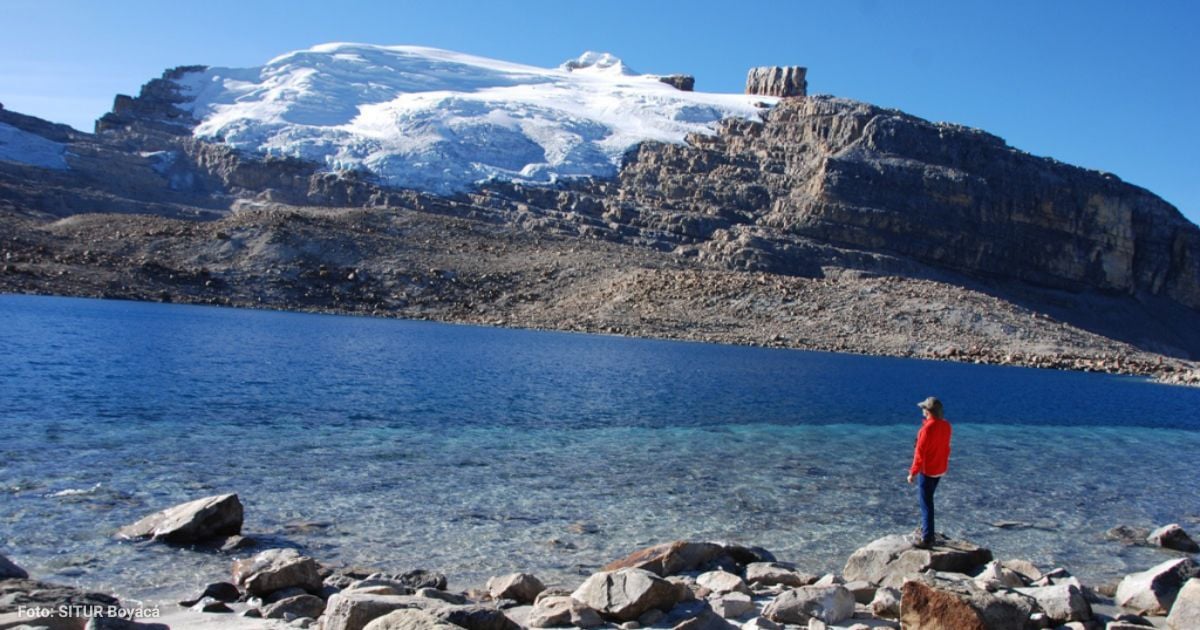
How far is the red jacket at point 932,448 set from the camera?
13.1 meters

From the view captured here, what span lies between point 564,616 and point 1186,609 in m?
7.09

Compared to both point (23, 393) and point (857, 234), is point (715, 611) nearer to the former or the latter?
point (23, 393)

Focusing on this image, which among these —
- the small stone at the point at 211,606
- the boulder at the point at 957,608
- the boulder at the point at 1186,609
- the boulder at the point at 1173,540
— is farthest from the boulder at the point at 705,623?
the boulder at the point at 1173,540

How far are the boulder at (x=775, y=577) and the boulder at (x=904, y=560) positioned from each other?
0.93m

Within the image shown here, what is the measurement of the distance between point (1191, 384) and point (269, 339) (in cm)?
7460

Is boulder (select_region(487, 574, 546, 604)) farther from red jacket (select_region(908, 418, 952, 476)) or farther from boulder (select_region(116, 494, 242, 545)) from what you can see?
red jacket (select_region(908, 418, 952, 476))

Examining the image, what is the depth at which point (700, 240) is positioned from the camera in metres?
111

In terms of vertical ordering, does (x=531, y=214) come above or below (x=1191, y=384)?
above

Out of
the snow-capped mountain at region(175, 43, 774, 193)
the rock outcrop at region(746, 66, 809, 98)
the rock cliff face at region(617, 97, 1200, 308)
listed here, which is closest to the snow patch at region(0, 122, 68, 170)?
the snow-capped mountain at region(175, 43, 774, 193)

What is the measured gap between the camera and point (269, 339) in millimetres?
48094

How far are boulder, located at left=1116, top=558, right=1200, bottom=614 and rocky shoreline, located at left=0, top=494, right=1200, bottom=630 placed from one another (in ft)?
0.06

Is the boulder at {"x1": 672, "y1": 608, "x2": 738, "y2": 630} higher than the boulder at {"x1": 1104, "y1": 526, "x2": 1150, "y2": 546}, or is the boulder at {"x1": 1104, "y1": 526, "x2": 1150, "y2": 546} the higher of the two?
the boulder at {"x1": 672, "y1": 608, "x2": 738, "y2": 630}

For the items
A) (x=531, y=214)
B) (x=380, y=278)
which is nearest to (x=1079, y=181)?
(x=531, y=214)

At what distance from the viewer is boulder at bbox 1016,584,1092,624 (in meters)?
9.53
